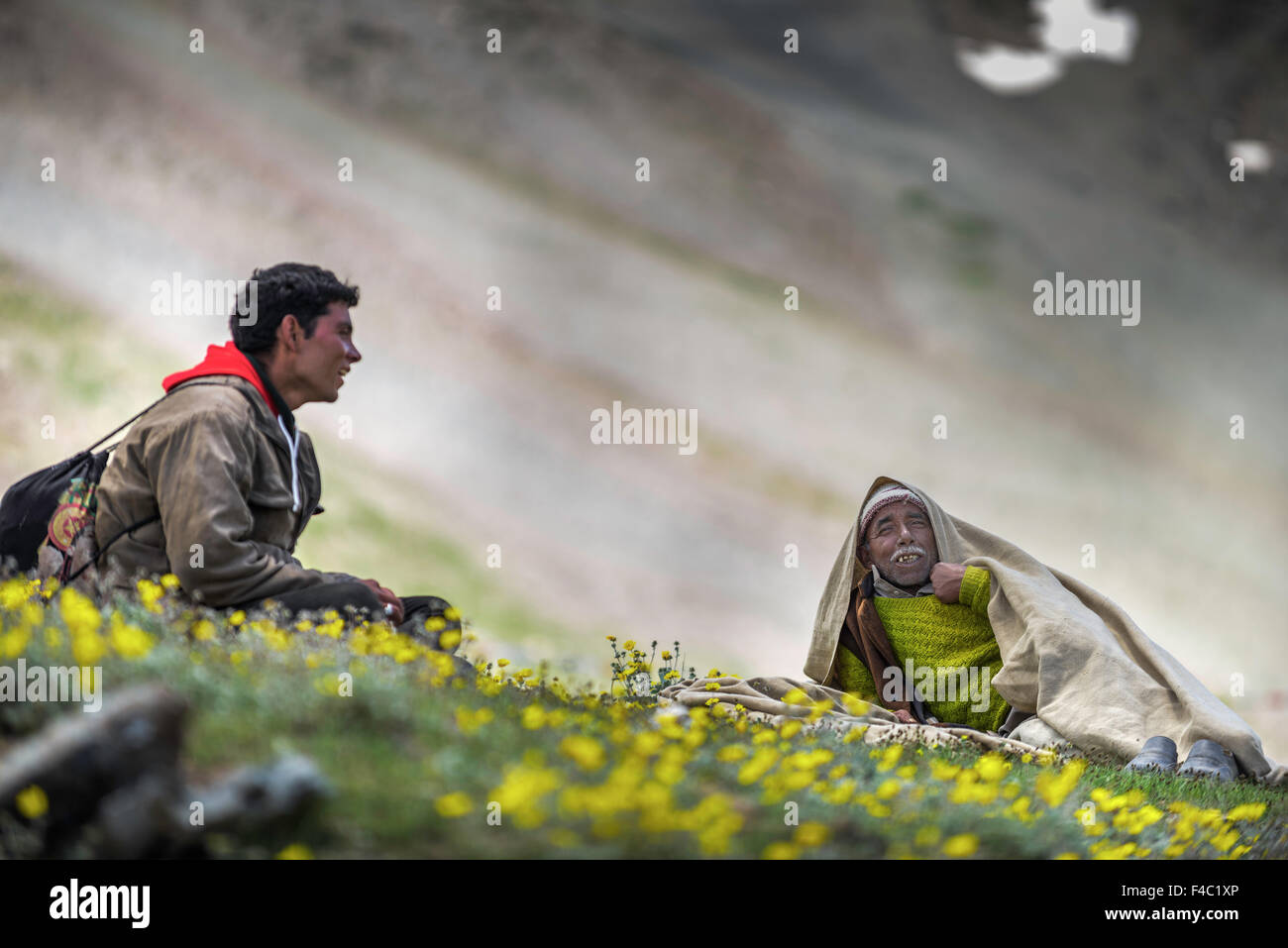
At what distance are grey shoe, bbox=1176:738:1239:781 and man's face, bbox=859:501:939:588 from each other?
1537 millimetres

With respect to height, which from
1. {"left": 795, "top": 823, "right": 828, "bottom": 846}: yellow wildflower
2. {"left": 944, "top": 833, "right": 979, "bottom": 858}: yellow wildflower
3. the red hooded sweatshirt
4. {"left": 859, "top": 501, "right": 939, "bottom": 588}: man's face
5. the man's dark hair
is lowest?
{"left": 944, "top": 833, "right": 979, "bottom": 858}: yellow wildflower

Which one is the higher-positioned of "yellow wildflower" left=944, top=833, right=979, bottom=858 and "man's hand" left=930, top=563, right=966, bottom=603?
"man's hand" left=930, top=563, right=966, bottom=603

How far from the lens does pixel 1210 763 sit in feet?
16.3

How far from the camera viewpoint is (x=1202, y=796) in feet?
14.7

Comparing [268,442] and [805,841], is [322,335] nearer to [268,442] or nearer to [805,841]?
[268,442]

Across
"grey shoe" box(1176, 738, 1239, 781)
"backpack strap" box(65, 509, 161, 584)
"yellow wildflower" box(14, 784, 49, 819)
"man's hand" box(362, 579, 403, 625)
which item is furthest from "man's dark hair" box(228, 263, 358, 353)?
"grey shoe" box(1176, 738, 1239, 781)

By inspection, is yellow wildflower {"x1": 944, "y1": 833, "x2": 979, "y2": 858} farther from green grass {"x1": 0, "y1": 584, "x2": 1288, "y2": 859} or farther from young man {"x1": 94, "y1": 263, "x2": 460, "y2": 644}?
young man {"x1": 94, "y1": 263, "x2": 460, "y2": 644}

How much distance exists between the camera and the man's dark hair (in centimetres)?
460

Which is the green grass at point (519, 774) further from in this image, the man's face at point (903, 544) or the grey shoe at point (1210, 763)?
the man's face at point (903, 544)

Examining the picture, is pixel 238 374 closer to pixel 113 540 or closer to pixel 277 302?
pixel 277 302

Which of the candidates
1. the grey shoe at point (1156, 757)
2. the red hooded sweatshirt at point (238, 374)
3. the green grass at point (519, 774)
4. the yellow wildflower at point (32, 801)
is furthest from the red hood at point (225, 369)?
the grey shoe at point (1156, 757)
